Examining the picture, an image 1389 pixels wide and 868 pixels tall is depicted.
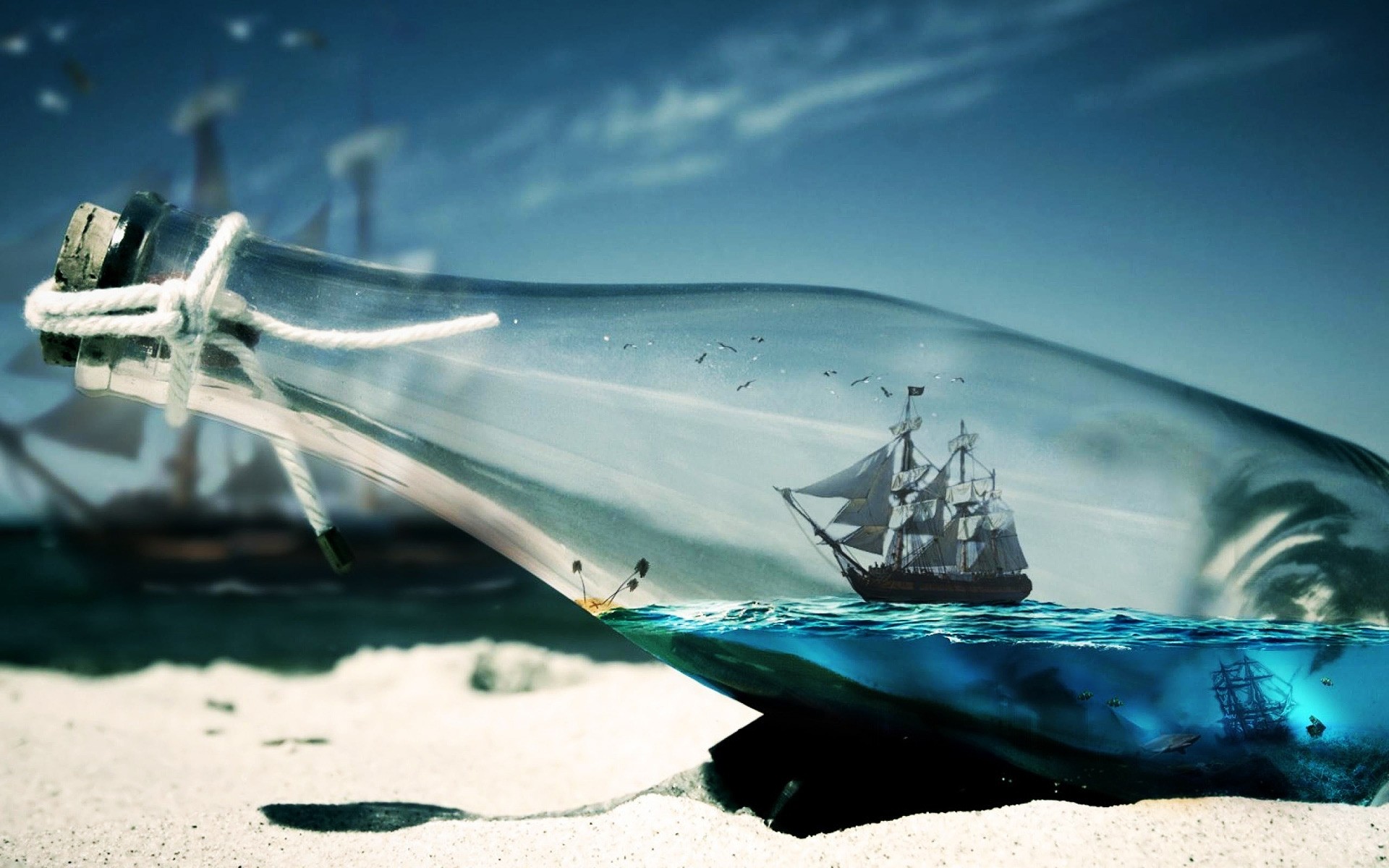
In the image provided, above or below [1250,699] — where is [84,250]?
above

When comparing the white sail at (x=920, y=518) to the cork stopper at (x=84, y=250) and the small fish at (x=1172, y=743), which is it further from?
the cork stopper at (x=84, y=250)

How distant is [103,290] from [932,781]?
0.46m

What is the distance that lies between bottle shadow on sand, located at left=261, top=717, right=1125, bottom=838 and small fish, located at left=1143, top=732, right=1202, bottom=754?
0.04 meters

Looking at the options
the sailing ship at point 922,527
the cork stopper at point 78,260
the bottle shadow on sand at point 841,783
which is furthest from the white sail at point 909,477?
the cork stopper at point 78,260

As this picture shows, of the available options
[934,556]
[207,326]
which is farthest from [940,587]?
[207,326]

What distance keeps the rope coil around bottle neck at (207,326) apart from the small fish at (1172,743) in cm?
39

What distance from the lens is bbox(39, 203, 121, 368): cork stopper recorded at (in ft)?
1.29

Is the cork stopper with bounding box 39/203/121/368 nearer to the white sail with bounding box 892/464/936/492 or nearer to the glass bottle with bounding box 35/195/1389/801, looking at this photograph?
the glass bottle with bounding box 35/195/1389/801

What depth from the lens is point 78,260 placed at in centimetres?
39

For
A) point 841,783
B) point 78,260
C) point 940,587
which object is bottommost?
point 841,783

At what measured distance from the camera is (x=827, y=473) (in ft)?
1.47

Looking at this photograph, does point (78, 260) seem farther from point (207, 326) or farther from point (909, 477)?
point (909, 477)

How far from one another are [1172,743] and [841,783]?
168 millimetres

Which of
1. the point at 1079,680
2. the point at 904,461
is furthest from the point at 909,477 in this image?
the point at 1079,680
